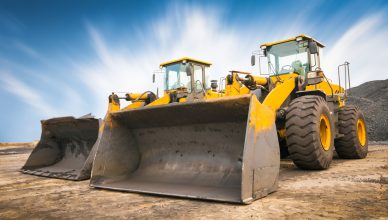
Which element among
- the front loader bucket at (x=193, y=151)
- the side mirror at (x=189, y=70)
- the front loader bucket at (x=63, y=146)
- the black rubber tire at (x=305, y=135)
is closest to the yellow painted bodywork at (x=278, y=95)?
the black rubber tire at (x=305, y=135)

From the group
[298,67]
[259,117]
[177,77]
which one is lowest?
[259,117]

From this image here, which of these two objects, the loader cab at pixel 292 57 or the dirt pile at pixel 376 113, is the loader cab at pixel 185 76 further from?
the dirt pile at pixel 376 113

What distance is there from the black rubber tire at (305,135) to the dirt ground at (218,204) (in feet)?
1.28

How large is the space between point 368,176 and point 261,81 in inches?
86.9

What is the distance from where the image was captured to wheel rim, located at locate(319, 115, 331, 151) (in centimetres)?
513

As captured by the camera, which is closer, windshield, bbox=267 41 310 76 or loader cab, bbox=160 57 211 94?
windshield, bbox=267 41 310 76

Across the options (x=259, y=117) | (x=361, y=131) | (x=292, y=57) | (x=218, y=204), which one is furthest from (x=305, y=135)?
(x=361, y=131)

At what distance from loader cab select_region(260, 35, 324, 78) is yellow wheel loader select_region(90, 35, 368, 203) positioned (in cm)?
72

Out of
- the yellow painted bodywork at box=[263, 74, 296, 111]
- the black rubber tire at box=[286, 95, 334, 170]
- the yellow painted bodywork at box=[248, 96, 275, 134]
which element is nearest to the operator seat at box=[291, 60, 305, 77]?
the yellow painted bodywork at box=[263, 74, 296, 111]

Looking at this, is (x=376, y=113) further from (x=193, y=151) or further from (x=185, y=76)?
(x=193, y=151)

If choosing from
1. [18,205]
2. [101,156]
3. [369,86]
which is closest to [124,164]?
[101,156]

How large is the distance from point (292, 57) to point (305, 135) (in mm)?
2794

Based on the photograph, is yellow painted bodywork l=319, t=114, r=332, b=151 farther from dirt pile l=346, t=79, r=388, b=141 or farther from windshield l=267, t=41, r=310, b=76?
dirt pile l=346, t=79, r=388, b=141

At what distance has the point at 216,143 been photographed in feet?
13.3
